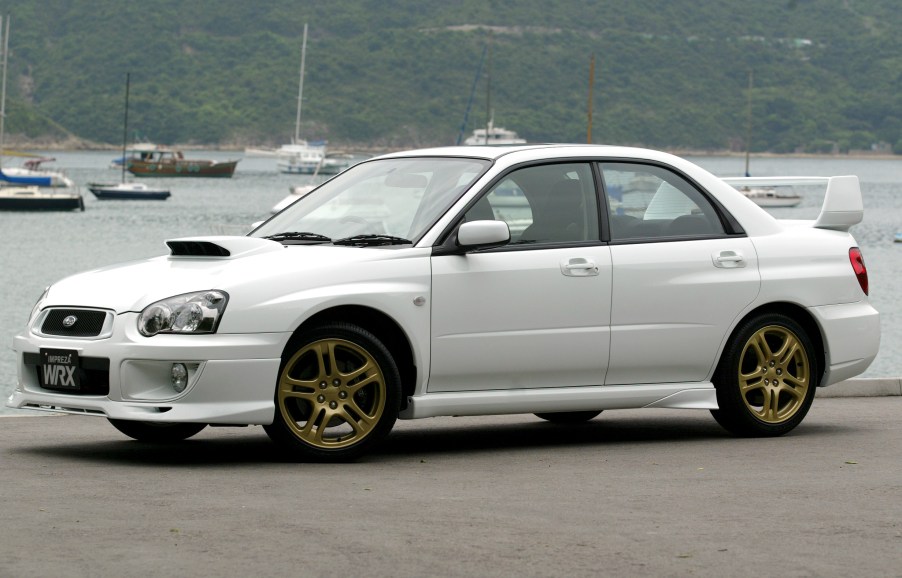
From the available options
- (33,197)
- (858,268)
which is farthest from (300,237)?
(33,197)

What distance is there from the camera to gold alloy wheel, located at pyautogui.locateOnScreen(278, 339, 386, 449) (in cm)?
853

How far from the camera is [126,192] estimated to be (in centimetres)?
12000

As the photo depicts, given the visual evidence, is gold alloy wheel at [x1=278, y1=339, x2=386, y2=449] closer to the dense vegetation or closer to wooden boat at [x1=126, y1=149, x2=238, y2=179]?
wooden boat at [x1=126, y1=149, x2=238, y2=179]

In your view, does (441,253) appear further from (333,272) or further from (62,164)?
(62,164)

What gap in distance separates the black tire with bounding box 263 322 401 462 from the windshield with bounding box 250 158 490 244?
0.68 meters

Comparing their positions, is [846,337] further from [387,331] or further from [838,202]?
[387,331]

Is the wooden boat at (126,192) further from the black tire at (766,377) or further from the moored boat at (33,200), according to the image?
the black tire at (766,377)

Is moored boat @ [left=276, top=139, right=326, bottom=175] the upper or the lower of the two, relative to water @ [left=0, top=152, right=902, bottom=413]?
upper

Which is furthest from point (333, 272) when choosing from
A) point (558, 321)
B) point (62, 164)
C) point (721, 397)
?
point (62, 164)

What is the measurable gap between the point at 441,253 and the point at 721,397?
6.62ft

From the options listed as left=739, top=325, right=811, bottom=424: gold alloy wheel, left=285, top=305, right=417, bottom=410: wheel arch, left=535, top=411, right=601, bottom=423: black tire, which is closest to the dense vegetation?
left=535, top=411, right=601, bottom=423: black tire

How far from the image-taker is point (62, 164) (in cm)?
18588

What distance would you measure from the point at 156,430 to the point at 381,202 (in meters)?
1.78

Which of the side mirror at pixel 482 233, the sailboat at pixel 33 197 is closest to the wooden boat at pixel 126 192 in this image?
the sailboat at pixel 33 197
